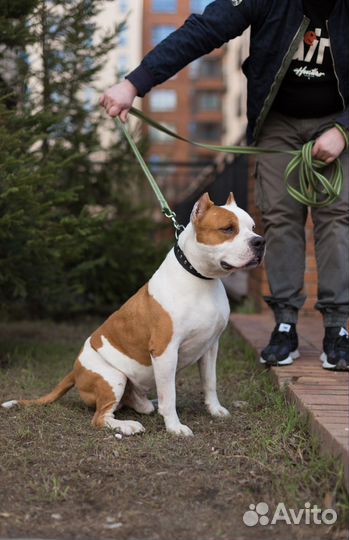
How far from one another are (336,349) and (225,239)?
112 centimetres

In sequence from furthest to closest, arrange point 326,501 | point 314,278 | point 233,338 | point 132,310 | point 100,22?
point 100,22 < point 314,278 < point 233,338 < point 132,310 < point 326,501

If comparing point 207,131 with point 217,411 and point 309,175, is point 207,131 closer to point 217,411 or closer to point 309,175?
point 309,175

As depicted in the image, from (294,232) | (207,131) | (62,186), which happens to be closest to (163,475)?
(294,232)

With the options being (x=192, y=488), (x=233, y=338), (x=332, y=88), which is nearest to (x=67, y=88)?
(x=233, y=338)

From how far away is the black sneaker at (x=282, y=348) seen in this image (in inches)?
149

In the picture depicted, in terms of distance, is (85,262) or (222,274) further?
(85,262)

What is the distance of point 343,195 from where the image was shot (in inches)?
145

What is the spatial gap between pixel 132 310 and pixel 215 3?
5.47 feet

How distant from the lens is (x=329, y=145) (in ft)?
11.6

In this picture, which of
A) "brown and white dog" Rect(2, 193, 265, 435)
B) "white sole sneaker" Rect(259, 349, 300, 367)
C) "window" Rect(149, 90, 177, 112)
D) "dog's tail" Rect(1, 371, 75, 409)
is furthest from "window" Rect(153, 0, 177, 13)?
"brown and white dog" Rect(2, 193, 265, 435)

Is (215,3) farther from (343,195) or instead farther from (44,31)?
(44,31)

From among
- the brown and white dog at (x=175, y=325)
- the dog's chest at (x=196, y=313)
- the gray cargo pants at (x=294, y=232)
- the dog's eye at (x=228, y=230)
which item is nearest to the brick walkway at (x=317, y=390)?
the gray cargo pants at (x=294, y=232)

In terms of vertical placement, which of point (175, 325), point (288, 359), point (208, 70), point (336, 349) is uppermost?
point (208, 70)

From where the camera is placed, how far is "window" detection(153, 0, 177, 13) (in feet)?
159
